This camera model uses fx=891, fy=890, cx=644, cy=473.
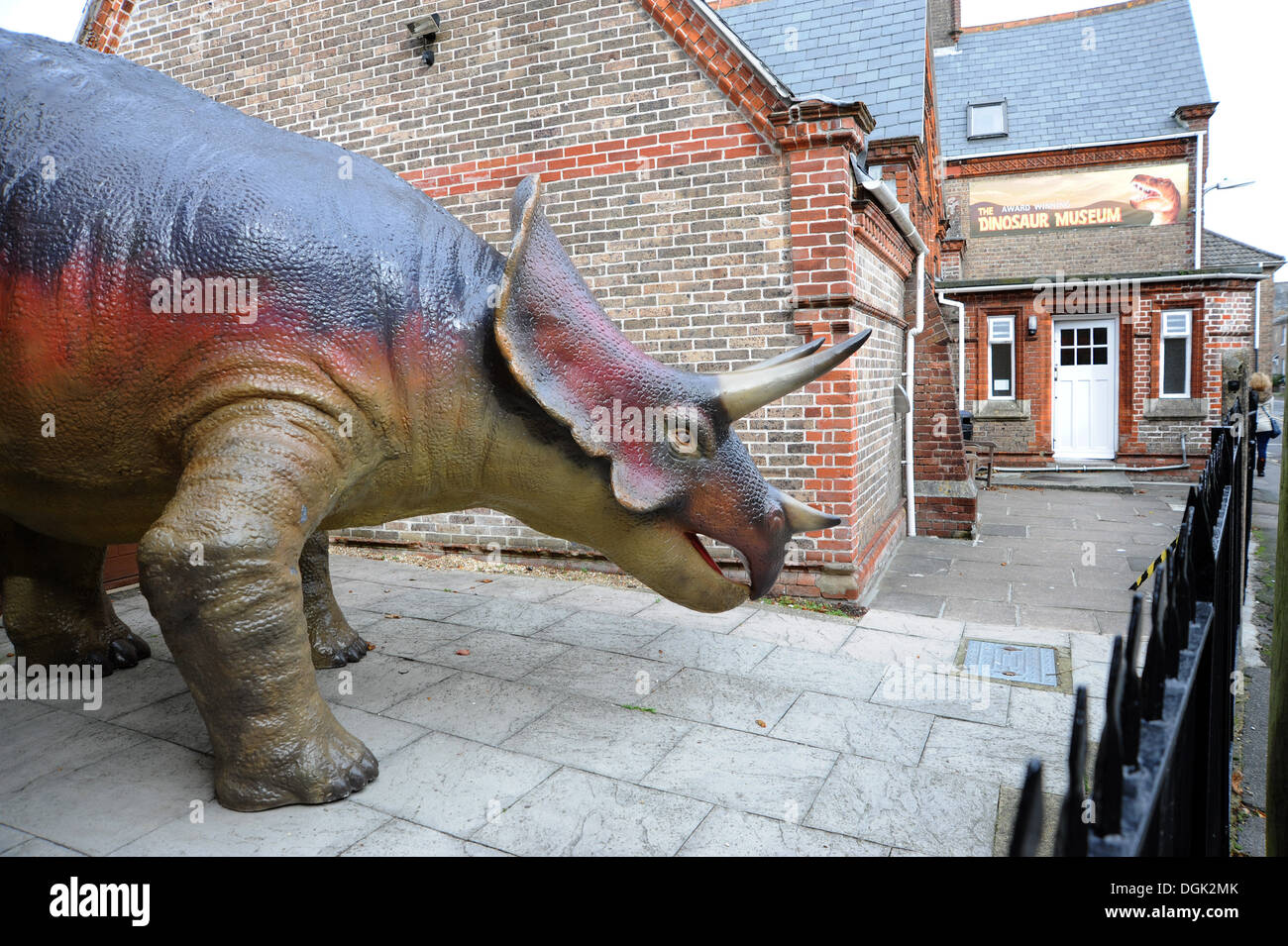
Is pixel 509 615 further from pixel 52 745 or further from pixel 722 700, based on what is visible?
pixel 52 745

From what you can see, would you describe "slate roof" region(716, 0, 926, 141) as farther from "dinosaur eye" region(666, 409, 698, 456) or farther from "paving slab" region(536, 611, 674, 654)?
"dinosaur eye" region(666, 409, 698, 456)

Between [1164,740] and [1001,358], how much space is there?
724 inches

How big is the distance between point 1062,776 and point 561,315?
290cm

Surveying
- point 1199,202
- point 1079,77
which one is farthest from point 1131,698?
point 1079,77

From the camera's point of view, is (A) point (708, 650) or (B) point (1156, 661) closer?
(B) point (1156, 661)

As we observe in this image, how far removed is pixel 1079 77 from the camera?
23.8 metres

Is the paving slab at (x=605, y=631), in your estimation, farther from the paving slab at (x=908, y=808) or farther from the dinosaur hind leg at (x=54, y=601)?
the dinosaur hind leg at (x=54, y=601)

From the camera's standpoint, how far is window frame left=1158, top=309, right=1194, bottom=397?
17.0 meters

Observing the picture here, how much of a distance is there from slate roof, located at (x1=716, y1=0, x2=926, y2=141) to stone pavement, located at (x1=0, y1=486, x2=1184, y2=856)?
5.10m

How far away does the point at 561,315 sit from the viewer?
348cm

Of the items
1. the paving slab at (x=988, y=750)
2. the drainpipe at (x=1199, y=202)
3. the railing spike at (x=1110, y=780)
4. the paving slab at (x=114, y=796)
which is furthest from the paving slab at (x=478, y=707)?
the drainpipe at (x=1199, y=202)

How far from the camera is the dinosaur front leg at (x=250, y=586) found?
2883 millimetres

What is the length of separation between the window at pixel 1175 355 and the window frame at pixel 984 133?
29.3ft
